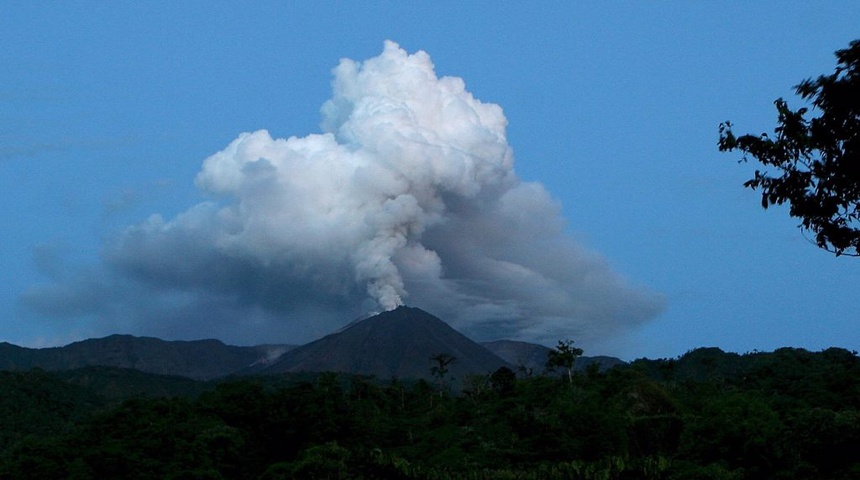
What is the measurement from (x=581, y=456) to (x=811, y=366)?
191 feet

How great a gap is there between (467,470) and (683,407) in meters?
31.0

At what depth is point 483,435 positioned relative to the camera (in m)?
74.6

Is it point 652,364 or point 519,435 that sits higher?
point 652,364

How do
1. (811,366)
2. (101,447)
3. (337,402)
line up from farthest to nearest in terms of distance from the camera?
(811,366) < (337,402) < (101,447)

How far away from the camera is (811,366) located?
114 m

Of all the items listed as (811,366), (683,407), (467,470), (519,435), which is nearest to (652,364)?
(811,366)

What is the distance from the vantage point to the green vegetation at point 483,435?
5550 cm

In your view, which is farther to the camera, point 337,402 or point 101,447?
point 337,402

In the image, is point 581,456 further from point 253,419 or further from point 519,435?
point 253,419

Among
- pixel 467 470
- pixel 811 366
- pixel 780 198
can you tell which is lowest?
pixel 467 470

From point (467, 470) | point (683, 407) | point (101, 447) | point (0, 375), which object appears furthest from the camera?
point (0, 375)

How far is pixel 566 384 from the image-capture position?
317 feet

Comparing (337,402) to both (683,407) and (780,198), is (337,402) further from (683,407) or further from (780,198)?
(780,198)

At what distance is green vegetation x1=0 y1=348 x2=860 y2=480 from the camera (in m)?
55.5
